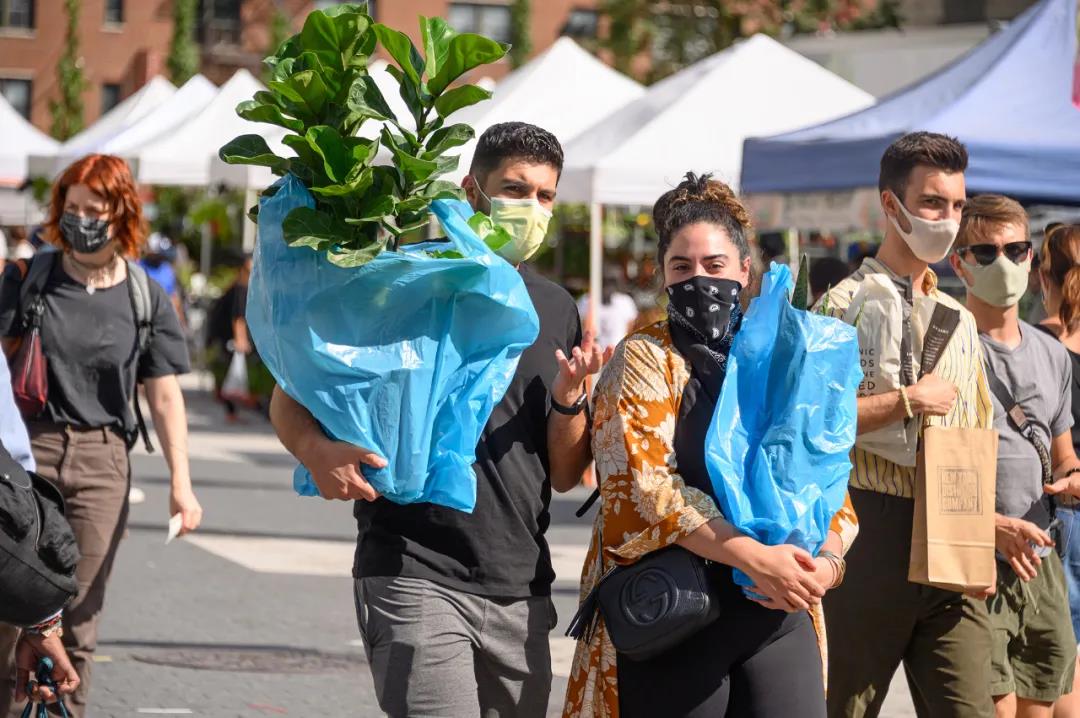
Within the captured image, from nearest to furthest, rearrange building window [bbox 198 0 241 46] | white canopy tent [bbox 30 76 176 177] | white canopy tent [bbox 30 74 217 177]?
1. white canopy tent [bbox 30 74 217 177]
2. white canopy tent [bbox 30 76 176 177]
3. building window [bbox 198 0 241 46]

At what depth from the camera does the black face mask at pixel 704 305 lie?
381cm

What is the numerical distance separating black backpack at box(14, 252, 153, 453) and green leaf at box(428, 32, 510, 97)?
233cm

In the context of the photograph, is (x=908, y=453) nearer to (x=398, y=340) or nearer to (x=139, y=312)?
(x=398, y=340)

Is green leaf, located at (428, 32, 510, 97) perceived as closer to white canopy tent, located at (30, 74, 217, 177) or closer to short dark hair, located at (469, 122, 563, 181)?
short dark hair, located at (469, 122, 563, 181)

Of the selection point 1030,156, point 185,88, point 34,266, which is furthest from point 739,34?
point 34,266

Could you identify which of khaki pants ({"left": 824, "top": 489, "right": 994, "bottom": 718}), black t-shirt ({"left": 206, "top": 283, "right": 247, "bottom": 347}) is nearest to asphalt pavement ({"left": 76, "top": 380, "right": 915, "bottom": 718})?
khaki pants ({"left": 824, "top": 489, "right": 994, "bottom": 718})

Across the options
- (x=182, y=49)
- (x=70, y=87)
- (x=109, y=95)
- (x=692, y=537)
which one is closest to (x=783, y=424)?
(x=692, y=537)

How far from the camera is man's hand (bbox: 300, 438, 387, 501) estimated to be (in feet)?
12.2

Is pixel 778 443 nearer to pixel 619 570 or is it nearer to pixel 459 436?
pixel 619 570

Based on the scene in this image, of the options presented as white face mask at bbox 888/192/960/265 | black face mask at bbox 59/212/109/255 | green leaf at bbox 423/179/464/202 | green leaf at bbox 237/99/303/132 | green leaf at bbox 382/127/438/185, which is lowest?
black face mask at bbox 59/212/109/255

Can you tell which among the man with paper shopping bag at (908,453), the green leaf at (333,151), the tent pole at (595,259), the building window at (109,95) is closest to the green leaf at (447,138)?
the green leaf at (333,151)

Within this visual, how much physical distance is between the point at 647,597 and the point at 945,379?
58.9 inches

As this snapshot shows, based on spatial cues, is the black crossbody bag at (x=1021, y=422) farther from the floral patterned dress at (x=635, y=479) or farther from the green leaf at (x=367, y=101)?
the green leaf at (x=367, y=101)

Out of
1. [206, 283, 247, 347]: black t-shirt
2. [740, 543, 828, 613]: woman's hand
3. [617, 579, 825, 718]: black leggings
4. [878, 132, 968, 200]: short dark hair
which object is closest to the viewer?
[740, 543, 828, 613]: woman's hand
